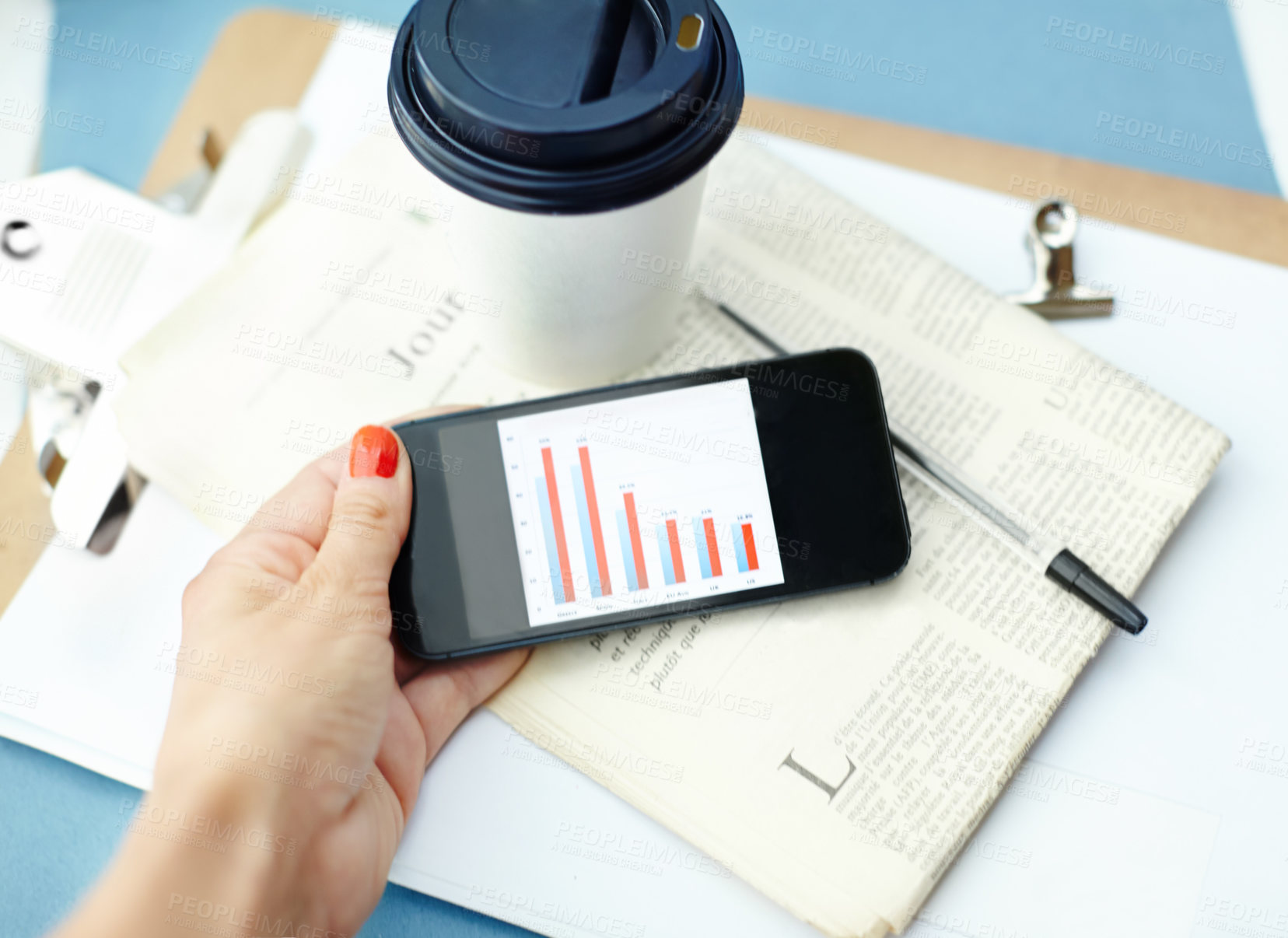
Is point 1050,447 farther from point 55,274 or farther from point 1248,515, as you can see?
point 55,274

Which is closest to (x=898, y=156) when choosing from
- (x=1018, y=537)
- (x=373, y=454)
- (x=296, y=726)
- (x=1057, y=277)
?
(x=1057, y=277)

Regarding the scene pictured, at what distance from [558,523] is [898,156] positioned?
1.28ft

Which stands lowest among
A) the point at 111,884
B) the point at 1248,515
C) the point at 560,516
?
the point at 111,884

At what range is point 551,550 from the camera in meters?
0.48

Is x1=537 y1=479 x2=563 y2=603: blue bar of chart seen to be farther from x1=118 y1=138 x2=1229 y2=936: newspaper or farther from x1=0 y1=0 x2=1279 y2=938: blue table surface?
x1=0 y1=0 x2=1279 y2=938: blue table surface

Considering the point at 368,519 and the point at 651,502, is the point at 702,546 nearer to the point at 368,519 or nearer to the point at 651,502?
the point at 651,502

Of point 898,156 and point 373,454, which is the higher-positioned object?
point 898,156

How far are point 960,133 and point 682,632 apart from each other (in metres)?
0.50

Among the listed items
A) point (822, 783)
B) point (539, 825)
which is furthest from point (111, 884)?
point (822, 783)

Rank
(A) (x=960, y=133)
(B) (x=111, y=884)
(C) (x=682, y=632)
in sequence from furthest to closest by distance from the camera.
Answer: (A) (x=960, y=133)
(C) (x=682, y=632)
(B) (x=111, y=884)

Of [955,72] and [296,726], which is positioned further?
[955,72]

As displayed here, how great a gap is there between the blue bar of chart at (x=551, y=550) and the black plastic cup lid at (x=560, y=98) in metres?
0.16

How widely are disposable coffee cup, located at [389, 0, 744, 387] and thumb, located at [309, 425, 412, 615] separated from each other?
0.13 m

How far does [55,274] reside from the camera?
1.87 feet
